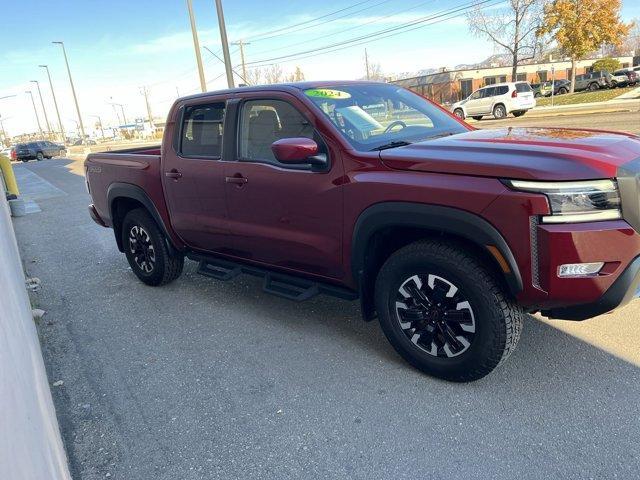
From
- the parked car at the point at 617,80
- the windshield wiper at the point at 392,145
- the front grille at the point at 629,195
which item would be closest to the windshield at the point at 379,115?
the windshield wiper at the point at 392,145

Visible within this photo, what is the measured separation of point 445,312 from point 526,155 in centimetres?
100

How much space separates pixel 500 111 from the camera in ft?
90.4

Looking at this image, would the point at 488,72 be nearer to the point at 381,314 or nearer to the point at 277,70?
the point at 277,70

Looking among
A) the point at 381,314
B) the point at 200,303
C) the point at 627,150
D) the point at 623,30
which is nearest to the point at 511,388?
the point at 381,314

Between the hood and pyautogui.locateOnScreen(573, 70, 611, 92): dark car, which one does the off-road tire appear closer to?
pyautogui.locateOnScreen(573, 70, 611, 92): dark car

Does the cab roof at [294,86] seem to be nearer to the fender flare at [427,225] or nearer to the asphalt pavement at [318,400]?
the fender flare at [427,225]

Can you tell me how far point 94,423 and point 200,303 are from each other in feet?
6.07

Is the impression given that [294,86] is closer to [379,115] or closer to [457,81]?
[379,115]

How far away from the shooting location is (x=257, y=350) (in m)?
3.82

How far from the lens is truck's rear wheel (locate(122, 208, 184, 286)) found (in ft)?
16.8

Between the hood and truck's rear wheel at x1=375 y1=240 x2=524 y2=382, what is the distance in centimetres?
49

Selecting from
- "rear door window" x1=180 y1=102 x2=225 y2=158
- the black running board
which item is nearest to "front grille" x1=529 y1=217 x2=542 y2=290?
the black running board

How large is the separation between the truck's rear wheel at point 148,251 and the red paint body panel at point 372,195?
269 millimetres

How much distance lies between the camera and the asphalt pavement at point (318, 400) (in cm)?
257
